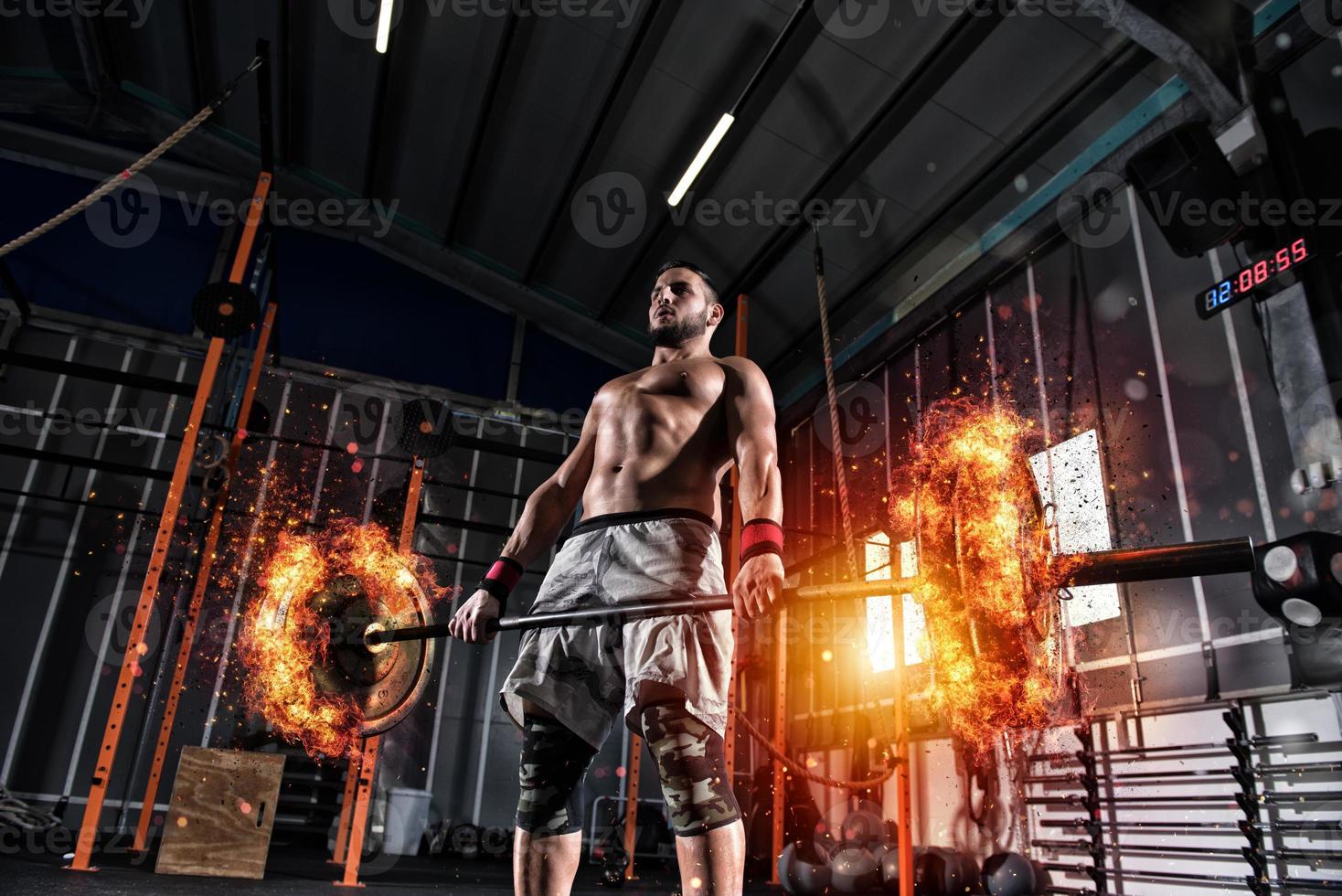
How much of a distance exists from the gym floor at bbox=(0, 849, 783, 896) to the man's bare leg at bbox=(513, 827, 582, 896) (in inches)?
76.9

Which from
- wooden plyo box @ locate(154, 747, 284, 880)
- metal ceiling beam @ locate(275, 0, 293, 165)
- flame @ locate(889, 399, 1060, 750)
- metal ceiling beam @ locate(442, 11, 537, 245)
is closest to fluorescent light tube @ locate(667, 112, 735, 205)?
metal ceiling beam @ locate(442, 11, 537, 245)

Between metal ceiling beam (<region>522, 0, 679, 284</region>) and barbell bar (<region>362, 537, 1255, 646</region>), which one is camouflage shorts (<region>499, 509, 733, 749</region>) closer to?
barbell bar (<region>362, 537, 1255, 646</region>)

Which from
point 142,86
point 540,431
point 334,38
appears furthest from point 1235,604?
point 142,86

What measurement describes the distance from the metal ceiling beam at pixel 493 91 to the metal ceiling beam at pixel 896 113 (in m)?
2.49

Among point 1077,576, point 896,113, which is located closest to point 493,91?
point 896,113

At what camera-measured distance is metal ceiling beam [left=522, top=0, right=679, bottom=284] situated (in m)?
5.67

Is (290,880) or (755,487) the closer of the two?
(755,487)

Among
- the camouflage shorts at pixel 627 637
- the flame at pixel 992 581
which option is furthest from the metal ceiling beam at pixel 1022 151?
the camouflage shorts at pixel 627 637

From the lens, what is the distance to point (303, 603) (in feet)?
7.71

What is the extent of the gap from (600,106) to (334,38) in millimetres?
2405

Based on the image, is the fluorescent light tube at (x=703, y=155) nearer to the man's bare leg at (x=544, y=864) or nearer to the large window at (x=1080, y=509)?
the large window at (x=1080, y=509)

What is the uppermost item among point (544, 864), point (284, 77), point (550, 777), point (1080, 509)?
point (284, 77)

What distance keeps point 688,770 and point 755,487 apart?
0.55 metres

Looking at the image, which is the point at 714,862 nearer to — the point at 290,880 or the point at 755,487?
the point at 755,487
